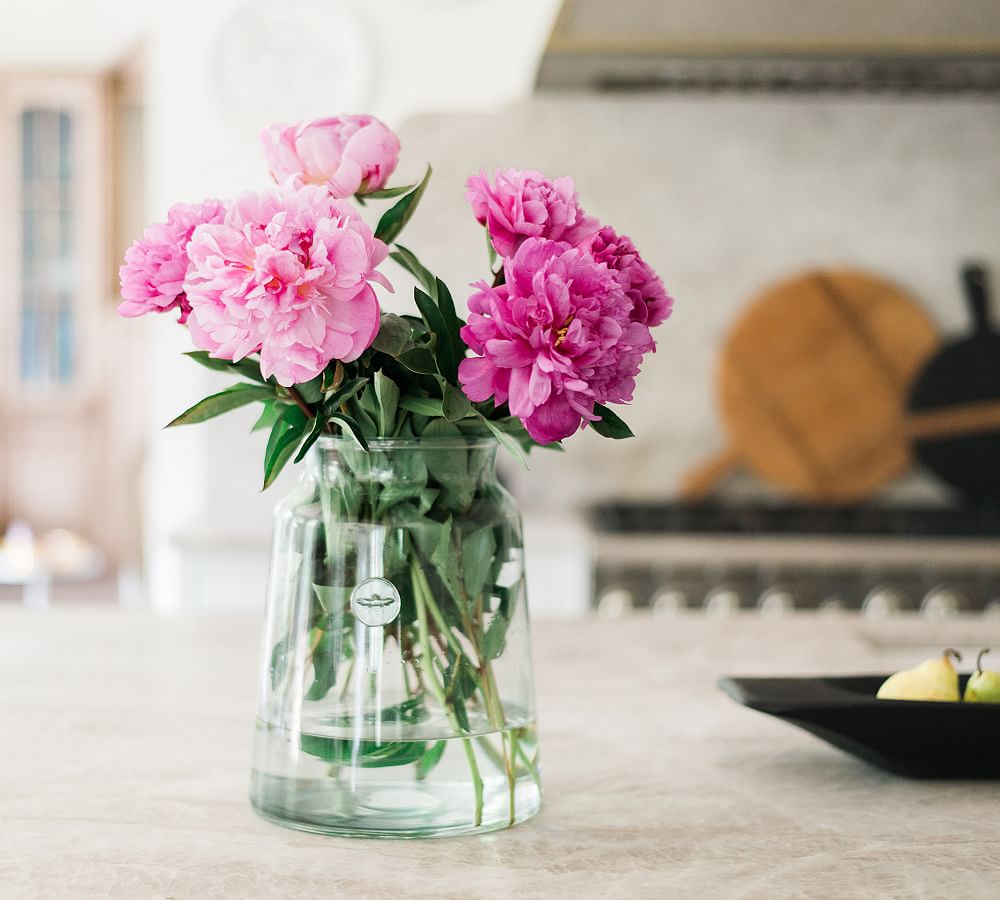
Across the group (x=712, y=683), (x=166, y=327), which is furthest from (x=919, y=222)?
(x=712, y=683)

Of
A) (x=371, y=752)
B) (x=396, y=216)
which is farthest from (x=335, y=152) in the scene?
(x=371, y=752)

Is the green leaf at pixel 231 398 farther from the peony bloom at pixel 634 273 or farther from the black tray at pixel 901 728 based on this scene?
the black tray at pixel 901 728

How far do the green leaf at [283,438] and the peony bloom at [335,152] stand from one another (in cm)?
14

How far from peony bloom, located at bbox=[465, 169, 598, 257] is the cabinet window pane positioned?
6.02 meters

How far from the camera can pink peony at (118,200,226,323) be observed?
749mm

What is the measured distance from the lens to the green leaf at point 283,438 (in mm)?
759

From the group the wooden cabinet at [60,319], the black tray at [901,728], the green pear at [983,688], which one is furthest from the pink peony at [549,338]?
the wooden cabinet at [60,319]

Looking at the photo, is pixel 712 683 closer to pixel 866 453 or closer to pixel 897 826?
pixel 897 826

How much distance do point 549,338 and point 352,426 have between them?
14cm

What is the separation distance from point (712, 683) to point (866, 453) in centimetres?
192

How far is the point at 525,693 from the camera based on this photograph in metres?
0.81

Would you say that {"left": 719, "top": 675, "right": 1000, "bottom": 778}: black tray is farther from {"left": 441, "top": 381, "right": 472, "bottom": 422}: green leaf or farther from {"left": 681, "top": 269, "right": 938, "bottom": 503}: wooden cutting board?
{"left": 681, "top": 269, "right": 938, "bottom": 503}: wooden cutting board

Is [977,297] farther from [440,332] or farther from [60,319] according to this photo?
[60,319]

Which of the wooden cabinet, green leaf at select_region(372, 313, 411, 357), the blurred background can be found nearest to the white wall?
the blurred background
